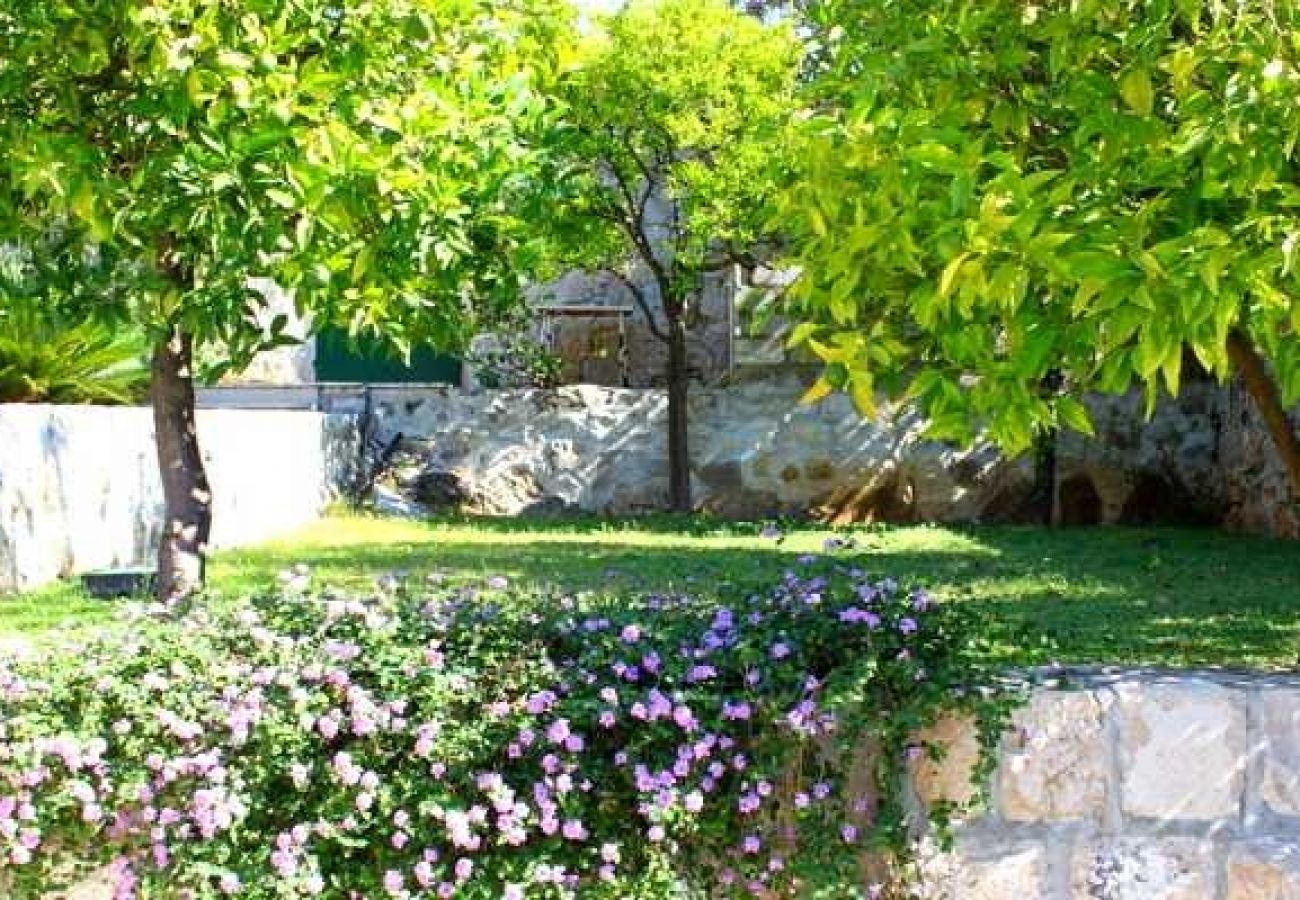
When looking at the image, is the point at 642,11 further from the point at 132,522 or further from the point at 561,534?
the point at 132,522

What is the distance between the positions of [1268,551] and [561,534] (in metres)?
4.86

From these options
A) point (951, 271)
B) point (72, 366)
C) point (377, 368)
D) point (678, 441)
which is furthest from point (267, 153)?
point (377, 368)

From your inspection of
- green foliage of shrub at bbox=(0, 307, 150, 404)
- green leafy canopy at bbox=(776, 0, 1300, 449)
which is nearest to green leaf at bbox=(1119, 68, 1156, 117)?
green leafy canopy at bbox=(776, 0, 1300, 449)

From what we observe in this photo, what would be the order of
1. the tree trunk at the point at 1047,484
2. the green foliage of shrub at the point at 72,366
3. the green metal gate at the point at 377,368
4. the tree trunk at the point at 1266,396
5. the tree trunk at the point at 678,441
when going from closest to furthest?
the tree trunk at the point at 1266,396, the green foliage of shrub at the point at 72,366, the tree trunk at the point at 1047,484, the tree trunk at the point at 678,441, the green metal gate at the point at 377,368

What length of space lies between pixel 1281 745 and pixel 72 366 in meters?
8.98

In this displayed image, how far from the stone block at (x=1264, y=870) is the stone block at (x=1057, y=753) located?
313 mm

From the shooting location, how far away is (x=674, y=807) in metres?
2.93

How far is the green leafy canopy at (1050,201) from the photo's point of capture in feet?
8.29

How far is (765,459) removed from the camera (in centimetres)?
1384

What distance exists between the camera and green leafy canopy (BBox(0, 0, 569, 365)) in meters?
3.79

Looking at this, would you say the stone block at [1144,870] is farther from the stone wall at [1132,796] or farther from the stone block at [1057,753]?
the stone block at [1057,753]

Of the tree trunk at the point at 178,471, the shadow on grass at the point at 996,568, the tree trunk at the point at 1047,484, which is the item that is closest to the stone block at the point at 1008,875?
the shadow on grass at the point at 996,568

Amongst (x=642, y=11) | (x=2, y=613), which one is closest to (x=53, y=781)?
(x=2, y=613)

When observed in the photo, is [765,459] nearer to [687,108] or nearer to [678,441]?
[678,441]
